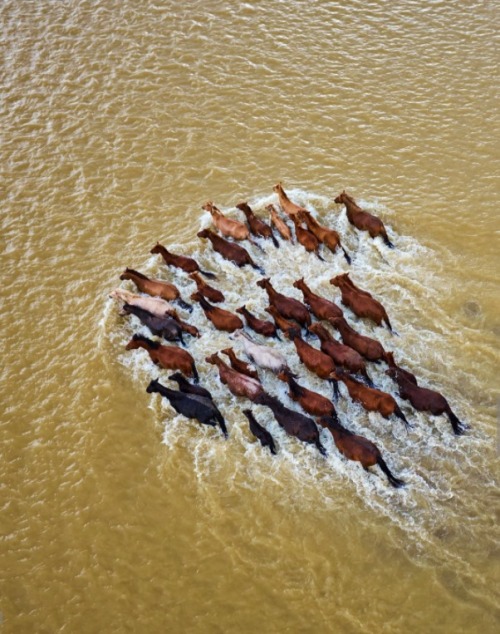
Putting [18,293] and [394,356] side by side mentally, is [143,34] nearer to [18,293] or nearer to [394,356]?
[18,293]

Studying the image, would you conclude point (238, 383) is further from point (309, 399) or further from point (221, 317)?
point (221, 317)

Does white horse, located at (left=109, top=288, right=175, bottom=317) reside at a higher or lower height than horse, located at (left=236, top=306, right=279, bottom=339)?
higher

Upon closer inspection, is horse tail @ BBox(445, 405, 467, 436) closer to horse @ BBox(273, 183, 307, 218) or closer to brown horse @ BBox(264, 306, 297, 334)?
brown horse @ BBox(264, 306, 297, 334)

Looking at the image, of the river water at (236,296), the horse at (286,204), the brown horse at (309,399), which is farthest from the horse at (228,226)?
the brown horse at (309,399)

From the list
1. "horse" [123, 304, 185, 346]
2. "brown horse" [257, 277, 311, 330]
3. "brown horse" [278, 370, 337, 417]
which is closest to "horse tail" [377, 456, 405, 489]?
"brown horse" [278, 370, 337, 417]

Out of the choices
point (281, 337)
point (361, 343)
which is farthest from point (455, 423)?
point (281, 337)

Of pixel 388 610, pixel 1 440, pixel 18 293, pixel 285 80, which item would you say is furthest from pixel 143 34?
pixel 388 610
